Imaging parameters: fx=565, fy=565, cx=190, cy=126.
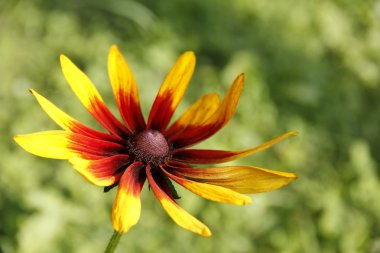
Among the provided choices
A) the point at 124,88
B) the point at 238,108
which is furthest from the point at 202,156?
the point at 238,108

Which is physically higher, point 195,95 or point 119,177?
point 119,177

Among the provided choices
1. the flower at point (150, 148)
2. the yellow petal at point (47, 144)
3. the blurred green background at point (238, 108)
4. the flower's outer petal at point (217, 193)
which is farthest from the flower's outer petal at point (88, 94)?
the blurred green background at point (238, 108)

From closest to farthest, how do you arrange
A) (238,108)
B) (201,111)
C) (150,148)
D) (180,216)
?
1. (180,216)
2. (150,148)
3. (201,111)
4. (238,108)

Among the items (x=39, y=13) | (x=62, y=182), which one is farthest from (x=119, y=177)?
(x=39, y=13)

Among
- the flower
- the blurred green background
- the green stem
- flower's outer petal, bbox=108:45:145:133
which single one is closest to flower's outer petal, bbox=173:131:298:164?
the flower

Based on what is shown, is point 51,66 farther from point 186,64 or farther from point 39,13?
point 186,64

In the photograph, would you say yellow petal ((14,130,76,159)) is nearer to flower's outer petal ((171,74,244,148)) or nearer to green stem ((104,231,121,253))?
green stem ((104,231,121,253))

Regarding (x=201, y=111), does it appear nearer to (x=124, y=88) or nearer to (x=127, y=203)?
(x=124, y=88)
